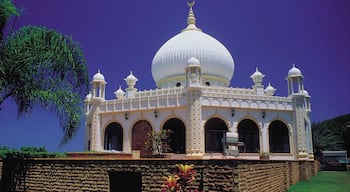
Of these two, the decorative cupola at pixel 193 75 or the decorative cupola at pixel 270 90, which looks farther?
the decorative cupola at pixel 270 90

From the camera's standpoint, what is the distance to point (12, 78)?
10.1 meters

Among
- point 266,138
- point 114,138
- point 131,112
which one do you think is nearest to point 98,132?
point 114,138

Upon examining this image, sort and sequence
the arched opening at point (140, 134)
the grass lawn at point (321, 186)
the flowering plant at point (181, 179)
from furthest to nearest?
the arched opening at point (140, 134)
the grass lawn at point (321, 186)
the flowering plant at point (181, 179)

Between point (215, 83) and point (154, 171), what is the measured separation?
21.3 meters

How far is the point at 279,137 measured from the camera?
24703mm

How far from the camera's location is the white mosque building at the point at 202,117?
73.1ft

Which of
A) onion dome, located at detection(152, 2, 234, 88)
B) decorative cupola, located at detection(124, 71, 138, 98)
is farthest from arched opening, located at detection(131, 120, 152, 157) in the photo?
onion dome, located at detection(152, 2, 234, 88)

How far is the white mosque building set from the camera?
73.1 feet

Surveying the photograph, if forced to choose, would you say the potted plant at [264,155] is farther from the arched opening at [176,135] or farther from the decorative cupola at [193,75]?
the decorative cupola at [193,75]

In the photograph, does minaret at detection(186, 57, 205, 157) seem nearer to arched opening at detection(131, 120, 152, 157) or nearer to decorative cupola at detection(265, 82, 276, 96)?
arched opening at detection(131, 120, 152, 157)

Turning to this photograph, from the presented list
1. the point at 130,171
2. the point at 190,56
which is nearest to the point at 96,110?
the point at 190,56

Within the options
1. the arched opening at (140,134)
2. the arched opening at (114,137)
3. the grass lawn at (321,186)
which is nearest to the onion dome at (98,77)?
the arched opening at (114,137)

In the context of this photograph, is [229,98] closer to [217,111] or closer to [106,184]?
[217,111]

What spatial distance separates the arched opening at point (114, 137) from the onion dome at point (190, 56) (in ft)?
20.7
